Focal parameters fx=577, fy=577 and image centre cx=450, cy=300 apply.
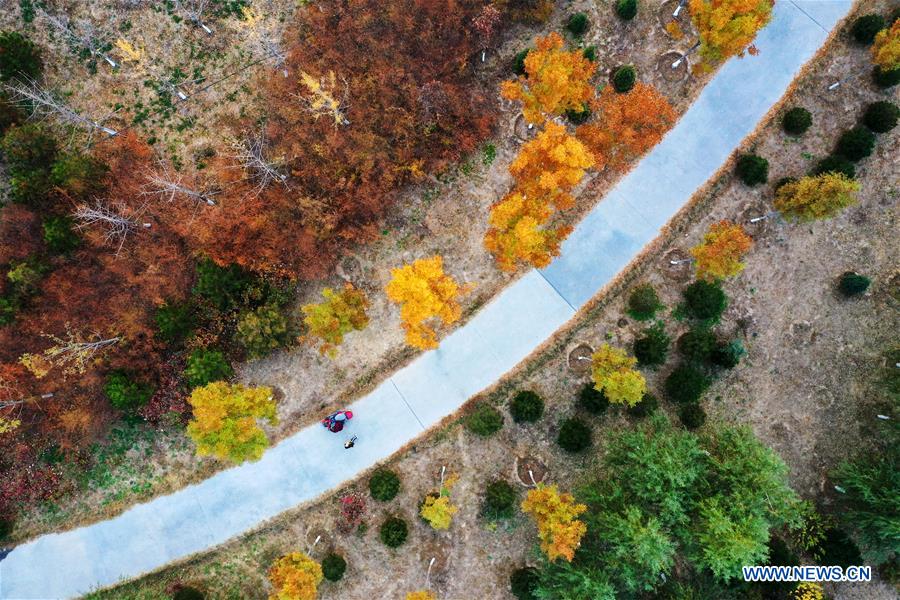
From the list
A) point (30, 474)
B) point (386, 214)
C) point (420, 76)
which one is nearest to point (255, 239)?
point (386, 214)

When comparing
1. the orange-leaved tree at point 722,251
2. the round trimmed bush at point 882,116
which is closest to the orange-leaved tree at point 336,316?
the orange-leaved tree at point 722,251

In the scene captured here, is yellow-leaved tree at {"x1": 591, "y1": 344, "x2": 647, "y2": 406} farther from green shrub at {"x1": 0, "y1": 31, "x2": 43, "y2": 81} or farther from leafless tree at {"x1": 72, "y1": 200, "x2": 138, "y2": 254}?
green shrub at {"x1": 0, "y1": 31, "x2": 43, "y2": 81}

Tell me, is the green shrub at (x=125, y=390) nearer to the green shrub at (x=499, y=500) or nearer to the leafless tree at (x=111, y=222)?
the leafless tree at (x=111, y=222)

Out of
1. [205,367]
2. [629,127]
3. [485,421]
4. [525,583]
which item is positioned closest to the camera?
[629,127]

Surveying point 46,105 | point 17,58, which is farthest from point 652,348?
point 17,58

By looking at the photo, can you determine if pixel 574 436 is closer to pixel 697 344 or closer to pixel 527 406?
pixel 527 406

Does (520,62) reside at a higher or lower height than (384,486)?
higher

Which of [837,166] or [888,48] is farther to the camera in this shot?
[837,166]
